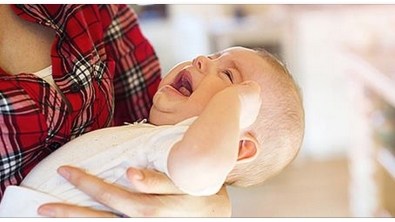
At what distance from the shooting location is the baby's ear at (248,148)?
77 centimetres

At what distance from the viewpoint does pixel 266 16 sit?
3.54 meters

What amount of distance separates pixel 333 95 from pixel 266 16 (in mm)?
Answer: 581

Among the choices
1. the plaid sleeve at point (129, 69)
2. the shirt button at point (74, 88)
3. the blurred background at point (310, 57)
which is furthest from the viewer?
the blurred background at point (310, 57)

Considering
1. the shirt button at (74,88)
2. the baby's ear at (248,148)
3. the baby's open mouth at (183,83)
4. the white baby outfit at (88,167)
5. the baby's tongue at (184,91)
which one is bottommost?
the baby's ear at (248,148)

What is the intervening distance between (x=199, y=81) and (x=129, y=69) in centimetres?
19

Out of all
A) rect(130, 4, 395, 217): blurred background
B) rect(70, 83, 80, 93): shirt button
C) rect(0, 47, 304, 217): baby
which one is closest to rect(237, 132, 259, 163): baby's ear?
rect(0, 47, 304, 217): baby

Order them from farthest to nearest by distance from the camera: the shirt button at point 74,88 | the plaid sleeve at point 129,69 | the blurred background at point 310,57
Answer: the blurred background at point 310,57
the plaid sleeve at point 129,69
the shirt button at point 74,88

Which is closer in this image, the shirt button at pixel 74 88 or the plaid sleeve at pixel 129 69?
the shirt button at pixel 74 88

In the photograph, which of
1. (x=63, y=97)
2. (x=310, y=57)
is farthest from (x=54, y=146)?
(x=310, y=57)

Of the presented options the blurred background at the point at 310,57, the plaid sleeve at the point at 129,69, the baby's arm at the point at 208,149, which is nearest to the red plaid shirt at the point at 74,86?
the plaid sleeve at the point at 129,69

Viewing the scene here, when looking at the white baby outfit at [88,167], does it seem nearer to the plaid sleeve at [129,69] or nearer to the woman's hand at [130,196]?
the woman's hand at [130,196]

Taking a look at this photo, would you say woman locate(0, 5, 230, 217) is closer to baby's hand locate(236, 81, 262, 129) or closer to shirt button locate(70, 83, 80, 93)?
shirt button locate(70, 83, 80, 93)

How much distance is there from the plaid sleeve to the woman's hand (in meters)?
0.26

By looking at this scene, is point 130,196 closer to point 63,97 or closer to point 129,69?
point 63,97
